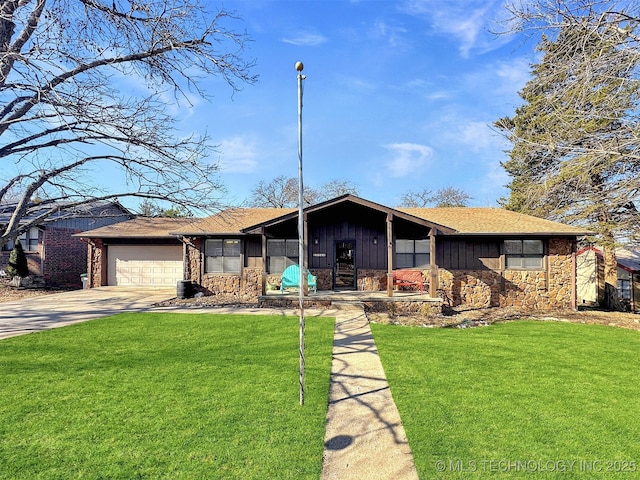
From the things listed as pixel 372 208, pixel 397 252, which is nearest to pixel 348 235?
pixel 397 252

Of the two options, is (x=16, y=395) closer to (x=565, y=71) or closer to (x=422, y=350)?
(x=422, y=350)

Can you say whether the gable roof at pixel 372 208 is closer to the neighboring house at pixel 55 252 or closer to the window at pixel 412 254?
the window at pixel 412 254

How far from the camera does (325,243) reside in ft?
44.5

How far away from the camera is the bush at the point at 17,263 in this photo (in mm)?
16781

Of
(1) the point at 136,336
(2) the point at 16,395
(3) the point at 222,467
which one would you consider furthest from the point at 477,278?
(2) the point at 16,395

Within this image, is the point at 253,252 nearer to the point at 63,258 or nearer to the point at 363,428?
the point at 363,428

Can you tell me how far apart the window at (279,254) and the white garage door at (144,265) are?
5247 mm

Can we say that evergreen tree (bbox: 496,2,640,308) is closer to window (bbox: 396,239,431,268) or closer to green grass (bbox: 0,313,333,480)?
window (bbox: 396,239,431,268)

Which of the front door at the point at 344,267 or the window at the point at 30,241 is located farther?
the window at the point at 30,241

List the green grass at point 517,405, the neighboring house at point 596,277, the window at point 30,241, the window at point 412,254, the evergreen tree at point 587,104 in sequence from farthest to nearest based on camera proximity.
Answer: the window at point 30,241
the neighboring house at point 596,277
the window at point 412,254
the evergreen tree at point 587,104
the green grass at point 517,405

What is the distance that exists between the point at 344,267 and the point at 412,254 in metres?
3.10

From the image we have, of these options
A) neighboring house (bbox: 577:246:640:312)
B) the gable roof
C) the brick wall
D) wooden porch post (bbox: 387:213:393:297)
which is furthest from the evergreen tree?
the brick wall

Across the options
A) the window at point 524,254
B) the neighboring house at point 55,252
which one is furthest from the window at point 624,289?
the neighboring house at point 55,252

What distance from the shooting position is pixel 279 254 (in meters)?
14.0
